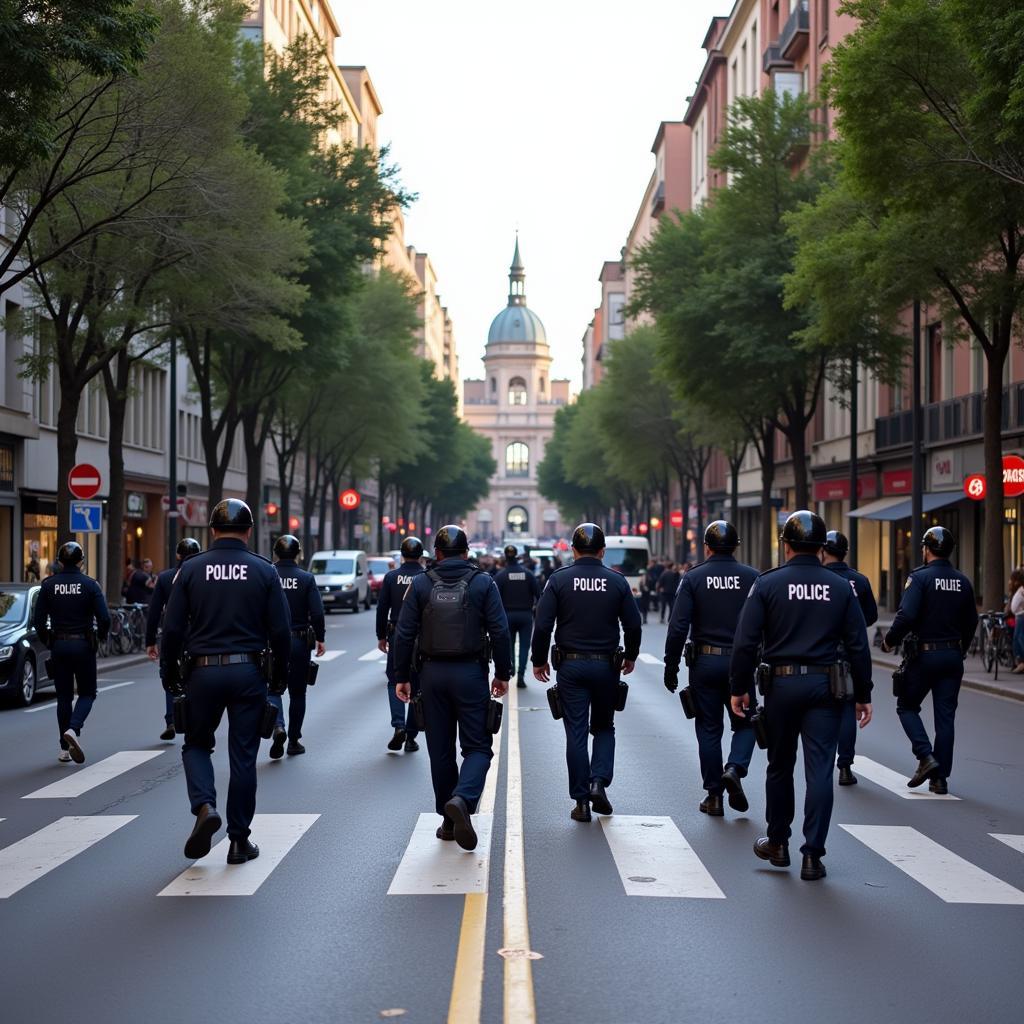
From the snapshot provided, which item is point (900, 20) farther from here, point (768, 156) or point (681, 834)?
point (768, 156)

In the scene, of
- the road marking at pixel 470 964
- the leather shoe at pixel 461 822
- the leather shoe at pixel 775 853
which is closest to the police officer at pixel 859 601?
the leather shoe at pixel 775 853

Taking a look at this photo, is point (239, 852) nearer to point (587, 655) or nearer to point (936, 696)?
point (587, 655)

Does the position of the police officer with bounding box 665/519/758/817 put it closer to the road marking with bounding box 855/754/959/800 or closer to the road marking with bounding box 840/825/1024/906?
the road marking with bounding box 840/825/1024/906

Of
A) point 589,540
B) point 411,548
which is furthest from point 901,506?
point 589,540

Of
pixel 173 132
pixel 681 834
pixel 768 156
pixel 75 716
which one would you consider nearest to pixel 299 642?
pixel 75 716

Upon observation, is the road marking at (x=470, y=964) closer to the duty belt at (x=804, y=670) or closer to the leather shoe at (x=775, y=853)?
the leather shoe at (x=775, y=853)

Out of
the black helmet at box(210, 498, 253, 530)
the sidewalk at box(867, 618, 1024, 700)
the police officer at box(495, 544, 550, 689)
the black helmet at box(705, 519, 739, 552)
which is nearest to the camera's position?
the black helmet at box(210, 498, 253, 530)

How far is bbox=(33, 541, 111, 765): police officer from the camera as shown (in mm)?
13141

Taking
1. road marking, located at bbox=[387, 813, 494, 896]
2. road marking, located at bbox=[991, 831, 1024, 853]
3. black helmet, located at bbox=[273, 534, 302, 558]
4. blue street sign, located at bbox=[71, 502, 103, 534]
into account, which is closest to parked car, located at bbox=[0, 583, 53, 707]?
black helmet, located at bbox=[273, 534, 302, 558]

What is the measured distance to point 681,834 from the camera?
31.4 ft

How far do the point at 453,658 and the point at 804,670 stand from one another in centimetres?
205

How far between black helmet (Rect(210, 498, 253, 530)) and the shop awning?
102 feet

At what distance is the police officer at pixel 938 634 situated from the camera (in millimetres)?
11289

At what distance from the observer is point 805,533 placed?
8477 millimetres
